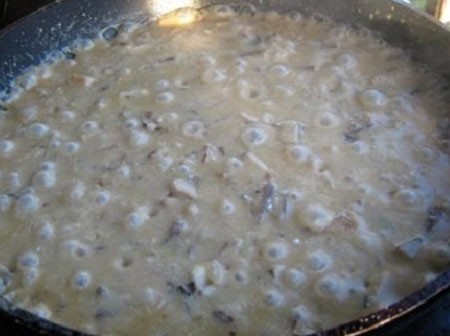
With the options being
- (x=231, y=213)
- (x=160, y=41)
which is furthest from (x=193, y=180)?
(x=160, y=41)

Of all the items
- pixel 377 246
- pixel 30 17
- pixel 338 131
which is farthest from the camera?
pixel 30 17

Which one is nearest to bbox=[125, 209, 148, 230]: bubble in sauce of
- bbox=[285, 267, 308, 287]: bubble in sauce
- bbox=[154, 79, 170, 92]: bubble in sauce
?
bbox=[285, 267, 308, 287]: bubble in sauce

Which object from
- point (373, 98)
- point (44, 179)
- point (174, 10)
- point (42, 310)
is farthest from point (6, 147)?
point (373, 98)

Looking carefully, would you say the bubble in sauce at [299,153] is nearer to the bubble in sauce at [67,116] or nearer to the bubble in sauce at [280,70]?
the bubble in sauce at [280,70]

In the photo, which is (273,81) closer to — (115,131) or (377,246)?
(115,131)

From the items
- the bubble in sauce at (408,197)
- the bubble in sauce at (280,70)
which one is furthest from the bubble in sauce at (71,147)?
the bubble in sauce at (408,197)

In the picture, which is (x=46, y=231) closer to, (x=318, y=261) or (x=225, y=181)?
(x=225, y=181)

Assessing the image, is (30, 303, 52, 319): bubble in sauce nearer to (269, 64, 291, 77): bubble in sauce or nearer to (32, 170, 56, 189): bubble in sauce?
(32, 170, 56, 189): bubble in sauce
